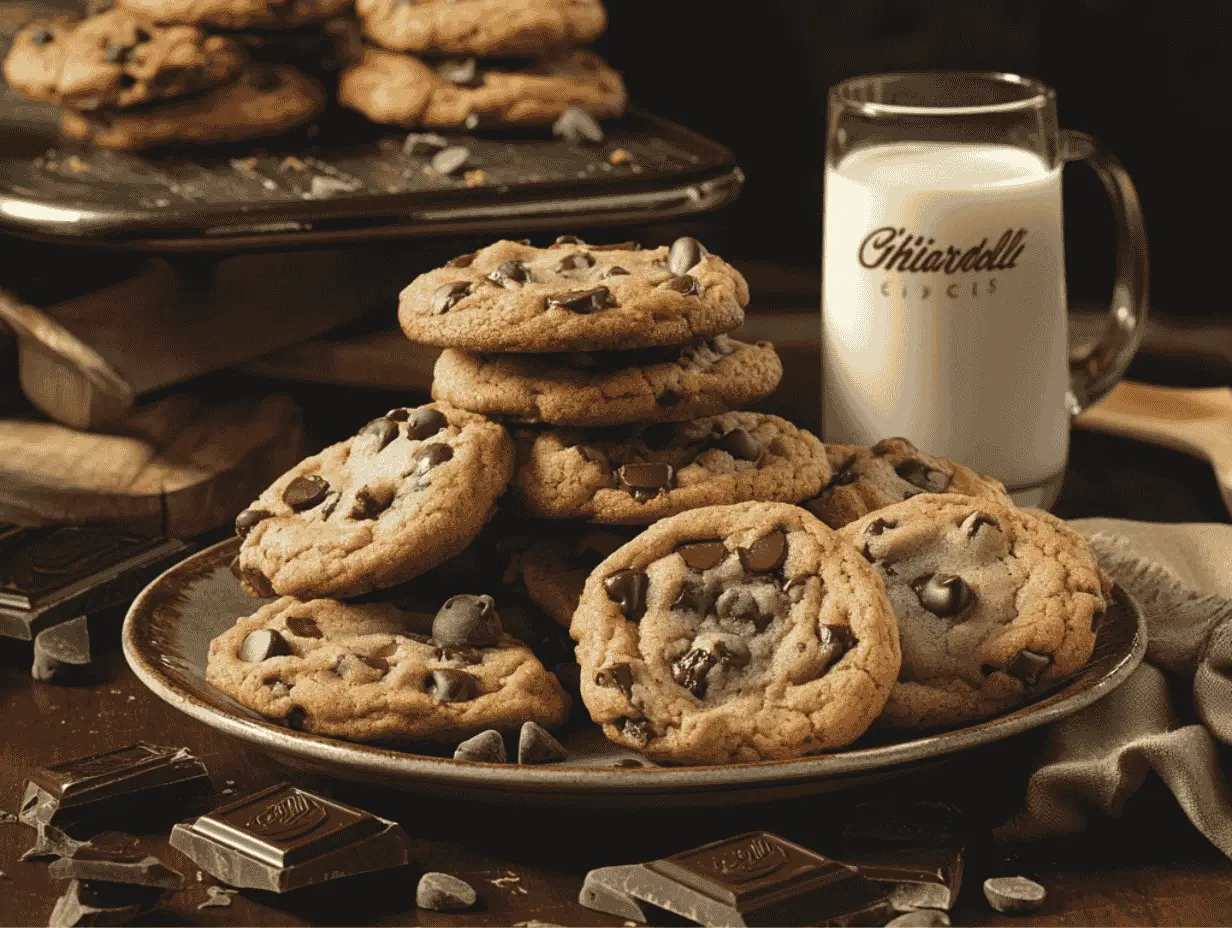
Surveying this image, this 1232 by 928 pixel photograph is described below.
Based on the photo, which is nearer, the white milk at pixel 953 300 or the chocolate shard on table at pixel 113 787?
the chocolate shard on table at pixel 113 787

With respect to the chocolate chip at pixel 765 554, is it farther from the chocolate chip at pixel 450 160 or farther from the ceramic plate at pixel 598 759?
the chocolate chip at pixel 450 160

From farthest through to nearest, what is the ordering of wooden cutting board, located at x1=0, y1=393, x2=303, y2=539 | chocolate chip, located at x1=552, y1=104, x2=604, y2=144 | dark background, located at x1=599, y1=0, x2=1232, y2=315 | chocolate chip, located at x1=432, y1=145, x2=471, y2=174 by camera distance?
dark background, located at x1=599, y1=0, x2=1232, y2=315 < chocolate chip, located at x1=552, y1=104, x2=604, y2=144 < chocolate chip, located at x1=432, y1=145, x2=471, y2=174 < wooden cutting board, located at x1=0, y1=393, x2=303, y2=539

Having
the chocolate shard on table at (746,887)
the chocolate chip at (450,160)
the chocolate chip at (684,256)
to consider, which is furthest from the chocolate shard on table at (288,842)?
the chocolate chip at (450,160)

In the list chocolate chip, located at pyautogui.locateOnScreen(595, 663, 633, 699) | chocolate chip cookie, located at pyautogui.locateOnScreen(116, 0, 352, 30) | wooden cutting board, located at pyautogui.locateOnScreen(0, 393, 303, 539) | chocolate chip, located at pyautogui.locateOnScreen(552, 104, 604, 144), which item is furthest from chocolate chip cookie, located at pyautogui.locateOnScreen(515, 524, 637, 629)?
chocolate chip cookie, located at pyautogui.locateOnScreen(116, 0, 352, 30)

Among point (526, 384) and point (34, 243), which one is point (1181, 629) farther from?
point (34, 243)

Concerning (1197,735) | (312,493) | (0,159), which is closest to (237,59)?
(0,159)

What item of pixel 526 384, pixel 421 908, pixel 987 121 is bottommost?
pixel 421 908

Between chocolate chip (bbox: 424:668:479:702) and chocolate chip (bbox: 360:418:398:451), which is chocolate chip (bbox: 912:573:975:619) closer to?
chocolate chip (bbox: 424:668:479:702)
